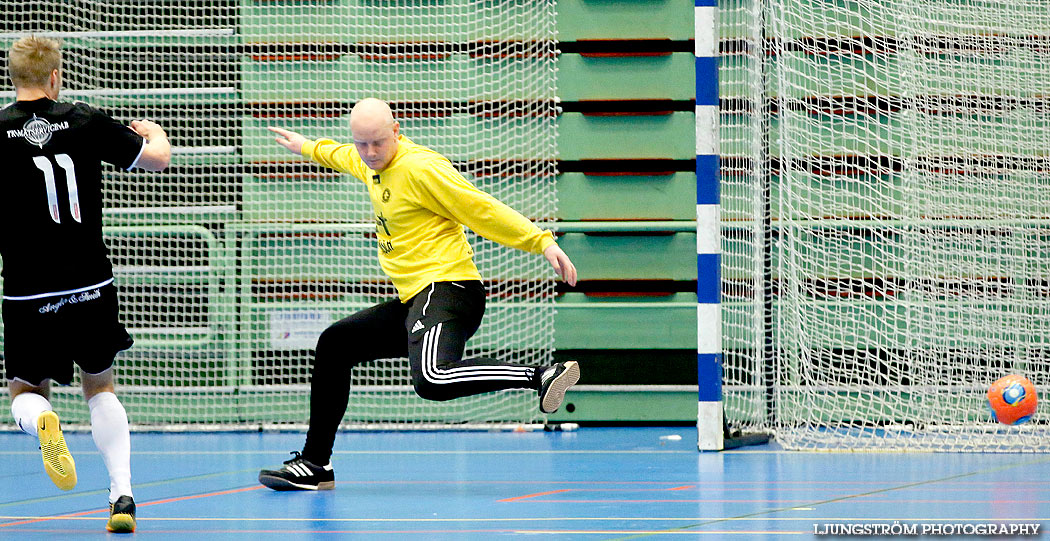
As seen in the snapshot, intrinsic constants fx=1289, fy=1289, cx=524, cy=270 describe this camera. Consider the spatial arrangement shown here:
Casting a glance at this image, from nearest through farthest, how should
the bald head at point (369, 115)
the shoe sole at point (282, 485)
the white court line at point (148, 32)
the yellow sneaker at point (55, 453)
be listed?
the yellow sneaker at point (55, 453), the bald head at point (369, 115), the shoe sole at point (282, 485), the white court line at point (148, 32)

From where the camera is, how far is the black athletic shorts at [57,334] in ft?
13.3

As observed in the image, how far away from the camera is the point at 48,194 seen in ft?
13.4

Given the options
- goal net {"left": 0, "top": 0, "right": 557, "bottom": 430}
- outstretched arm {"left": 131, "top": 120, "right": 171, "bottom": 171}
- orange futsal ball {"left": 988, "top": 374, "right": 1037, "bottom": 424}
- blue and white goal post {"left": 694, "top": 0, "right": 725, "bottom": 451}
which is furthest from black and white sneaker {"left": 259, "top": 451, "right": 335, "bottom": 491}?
goal net {"left": 0, "top": 0, "right": 557, "bottom": 430}

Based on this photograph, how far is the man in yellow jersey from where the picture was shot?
193 inches

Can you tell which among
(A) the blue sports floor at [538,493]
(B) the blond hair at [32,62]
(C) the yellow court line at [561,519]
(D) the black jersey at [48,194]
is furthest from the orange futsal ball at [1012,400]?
(B) the blond hair at [32,62]

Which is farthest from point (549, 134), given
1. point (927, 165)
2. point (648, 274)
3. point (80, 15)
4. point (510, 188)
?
point (80, 15)

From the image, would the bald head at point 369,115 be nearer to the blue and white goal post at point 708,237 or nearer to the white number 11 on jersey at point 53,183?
the white number 11 on jersey at point 53,183

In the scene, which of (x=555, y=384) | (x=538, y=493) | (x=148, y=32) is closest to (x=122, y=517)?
(x=555, y=384)

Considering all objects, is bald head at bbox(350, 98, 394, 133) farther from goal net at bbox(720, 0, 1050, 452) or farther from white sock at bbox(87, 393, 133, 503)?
goal net at bbox(720, 0, 1050, 452)

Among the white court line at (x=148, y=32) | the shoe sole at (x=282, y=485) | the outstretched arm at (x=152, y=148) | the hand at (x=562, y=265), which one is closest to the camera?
the outstretched arm at (x=152, y=148)

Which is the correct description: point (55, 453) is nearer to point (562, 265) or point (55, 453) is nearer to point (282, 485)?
point (282, 485)

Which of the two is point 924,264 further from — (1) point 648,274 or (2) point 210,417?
(2) point 210,417

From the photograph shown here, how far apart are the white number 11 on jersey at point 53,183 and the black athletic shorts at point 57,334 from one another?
0.85ft

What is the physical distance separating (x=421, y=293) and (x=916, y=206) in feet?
11.4
